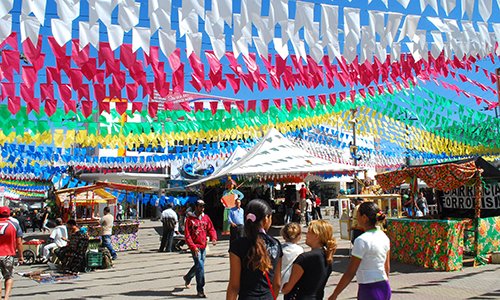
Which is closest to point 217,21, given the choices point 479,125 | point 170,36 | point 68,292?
point 170,36

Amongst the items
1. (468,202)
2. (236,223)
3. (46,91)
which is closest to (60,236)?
(236,223)

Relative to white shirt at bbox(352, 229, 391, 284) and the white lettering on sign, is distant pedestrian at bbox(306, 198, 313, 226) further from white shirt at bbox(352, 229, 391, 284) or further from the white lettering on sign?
white shirt at bbox(352, 229, 391, 284)

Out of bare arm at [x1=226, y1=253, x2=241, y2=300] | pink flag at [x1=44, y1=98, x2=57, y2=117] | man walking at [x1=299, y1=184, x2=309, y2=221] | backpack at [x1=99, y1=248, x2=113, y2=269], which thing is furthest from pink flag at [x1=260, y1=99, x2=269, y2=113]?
man walking at [x1=299, y1=184, x2=309, y2=221]

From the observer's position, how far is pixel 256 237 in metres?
3.46

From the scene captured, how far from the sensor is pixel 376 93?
1353cm

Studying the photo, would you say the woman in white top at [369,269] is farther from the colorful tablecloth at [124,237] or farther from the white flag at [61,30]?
the colorful tablecloth at [124,237]

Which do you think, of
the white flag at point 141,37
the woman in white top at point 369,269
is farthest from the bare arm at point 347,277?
the white flag at point 141,37

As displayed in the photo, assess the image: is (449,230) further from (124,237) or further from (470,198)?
(124,237)

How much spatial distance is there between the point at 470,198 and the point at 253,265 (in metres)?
9.69

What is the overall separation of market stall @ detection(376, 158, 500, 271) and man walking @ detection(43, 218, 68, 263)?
26.2 feet

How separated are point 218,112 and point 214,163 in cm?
1591

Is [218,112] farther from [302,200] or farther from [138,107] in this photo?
[302,200]

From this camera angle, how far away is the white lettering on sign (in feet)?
36.2

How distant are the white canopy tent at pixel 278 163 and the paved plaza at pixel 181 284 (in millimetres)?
5211
